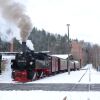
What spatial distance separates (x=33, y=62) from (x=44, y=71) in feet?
25.7

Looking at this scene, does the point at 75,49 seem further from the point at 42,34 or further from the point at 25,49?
the point at 25,49

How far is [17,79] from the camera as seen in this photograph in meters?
39.0

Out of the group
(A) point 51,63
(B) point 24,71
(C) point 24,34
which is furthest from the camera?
(A) point 51,63

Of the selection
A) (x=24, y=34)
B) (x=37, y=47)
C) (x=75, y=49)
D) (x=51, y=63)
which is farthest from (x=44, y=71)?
(x=75, y=49)

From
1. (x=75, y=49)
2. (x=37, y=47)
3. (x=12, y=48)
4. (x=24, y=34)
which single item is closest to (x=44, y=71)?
(x=24, y=34)

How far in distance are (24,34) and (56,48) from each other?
439 feet

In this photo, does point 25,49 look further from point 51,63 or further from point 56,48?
point 56,48

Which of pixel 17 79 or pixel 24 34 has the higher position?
pixel 24 34

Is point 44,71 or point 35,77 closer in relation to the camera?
point 35,77

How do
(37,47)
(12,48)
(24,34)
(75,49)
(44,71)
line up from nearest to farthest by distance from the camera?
(24,34), (44,71), (12,48), (37,47), (75,49)

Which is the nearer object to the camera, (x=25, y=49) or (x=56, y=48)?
(x=25, y=49)
